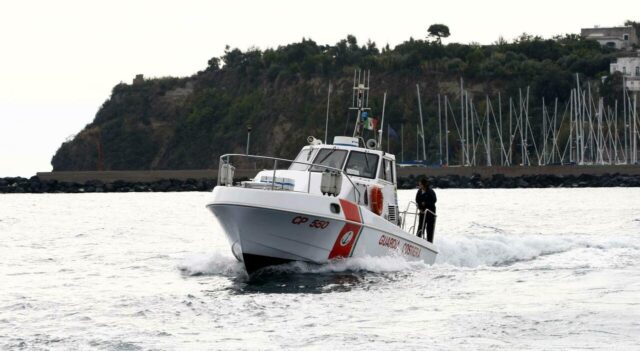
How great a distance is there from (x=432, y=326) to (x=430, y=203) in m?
8.11

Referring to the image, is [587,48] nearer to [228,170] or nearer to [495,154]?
[495,154]

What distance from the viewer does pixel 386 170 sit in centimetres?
2469

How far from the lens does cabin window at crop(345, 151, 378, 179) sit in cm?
2380

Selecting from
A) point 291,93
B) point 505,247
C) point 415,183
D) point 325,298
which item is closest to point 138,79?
point 291,93

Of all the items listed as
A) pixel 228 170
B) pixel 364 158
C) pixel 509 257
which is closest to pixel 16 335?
pixel 228 170

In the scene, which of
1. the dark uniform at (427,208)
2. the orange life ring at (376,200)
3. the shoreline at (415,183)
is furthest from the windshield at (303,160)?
the shoreline at (415,183)

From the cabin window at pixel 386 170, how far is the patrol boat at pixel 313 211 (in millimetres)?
295

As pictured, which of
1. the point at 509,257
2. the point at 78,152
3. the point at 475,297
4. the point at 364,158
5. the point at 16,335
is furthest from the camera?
the point at 78,152

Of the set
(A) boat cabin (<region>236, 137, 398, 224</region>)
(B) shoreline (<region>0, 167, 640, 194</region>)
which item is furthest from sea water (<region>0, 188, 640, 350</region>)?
(B) shoreline (<region>0, 167, 640, 194</region>)

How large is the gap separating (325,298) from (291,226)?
7.44ft

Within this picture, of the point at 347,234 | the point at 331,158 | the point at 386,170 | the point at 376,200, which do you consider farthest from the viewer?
the point at 386,170

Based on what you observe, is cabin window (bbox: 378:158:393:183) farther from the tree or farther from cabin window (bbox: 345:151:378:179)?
the tree

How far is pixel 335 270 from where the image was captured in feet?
73.1

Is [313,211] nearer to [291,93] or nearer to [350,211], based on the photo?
[350,211]
